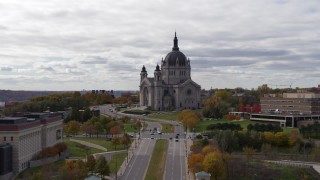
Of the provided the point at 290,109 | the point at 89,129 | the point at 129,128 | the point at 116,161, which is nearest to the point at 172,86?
the point at 290,109

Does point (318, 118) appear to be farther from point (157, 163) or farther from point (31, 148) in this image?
point (31, 148)

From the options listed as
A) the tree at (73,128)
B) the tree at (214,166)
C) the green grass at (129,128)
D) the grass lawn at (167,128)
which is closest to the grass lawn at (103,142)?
the tree at (73,128)

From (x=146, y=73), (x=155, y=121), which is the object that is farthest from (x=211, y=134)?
(x=146, y=73)

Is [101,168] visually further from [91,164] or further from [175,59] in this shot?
[175,59]

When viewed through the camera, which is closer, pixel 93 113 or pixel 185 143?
pixel 185 143

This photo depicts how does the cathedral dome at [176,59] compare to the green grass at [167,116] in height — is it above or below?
above

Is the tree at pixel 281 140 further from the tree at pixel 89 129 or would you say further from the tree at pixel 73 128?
the tree at pixel 73 128
